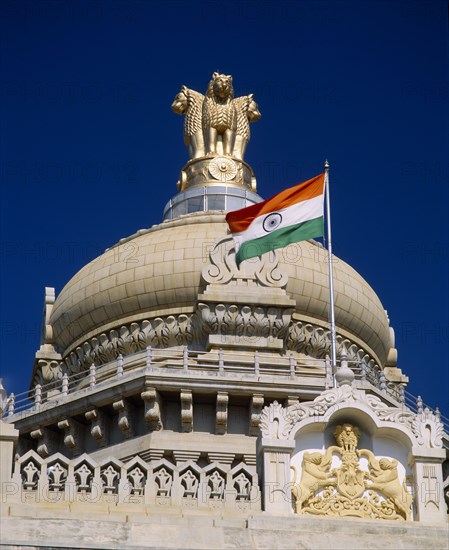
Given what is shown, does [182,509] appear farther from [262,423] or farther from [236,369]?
[236,369]

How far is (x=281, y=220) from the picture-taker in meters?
42.4

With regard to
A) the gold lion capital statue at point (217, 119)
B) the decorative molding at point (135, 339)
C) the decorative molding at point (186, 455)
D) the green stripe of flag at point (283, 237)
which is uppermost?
the gold lion capital statue at point (217, 119)

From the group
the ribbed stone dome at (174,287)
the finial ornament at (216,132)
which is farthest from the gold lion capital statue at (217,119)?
the ribbed stone dome at (174,287)

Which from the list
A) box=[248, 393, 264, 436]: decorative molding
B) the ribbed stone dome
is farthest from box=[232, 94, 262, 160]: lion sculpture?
box=[248, 393, 264, 436]: decorative molding

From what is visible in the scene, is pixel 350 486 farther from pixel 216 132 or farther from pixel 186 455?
pixel 216 132

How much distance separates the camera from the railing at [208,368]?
43.4m

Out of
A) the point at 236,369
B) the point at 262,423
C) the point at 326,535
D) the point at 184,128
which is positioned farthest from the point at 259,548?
the point at 184,128

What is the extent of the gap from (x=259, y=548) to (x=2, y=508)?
465 cm

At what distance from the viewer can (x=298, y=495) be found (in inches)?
1198

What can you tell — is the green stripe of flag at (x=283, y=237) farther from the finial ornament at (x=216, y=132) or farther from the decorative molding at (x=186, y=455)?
the finial ornament at (x=216, y=132)

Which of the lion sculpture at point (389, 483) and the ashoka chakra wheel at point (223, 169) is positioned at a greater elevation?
the ashoka chakra wheel at point (223, 169)

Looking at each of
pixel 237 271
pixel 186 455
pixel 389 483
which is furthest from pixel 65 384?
pixel 389 483

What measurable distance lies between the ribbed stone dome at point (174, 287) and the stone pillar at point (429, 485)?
16.3m

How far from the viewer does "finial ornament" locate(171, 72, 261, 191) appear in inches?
2131
